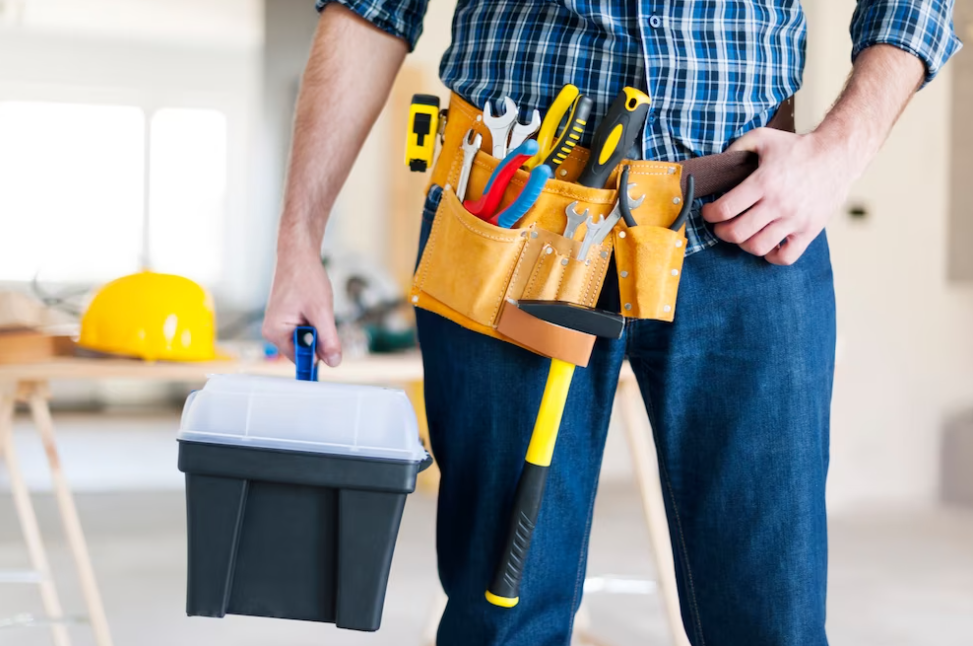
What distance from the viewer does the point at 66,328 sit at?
7.29 ft

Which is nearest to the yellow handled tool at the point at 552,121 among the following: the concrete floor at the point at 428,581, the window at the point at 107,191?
the concrete floor at the point at 428,581

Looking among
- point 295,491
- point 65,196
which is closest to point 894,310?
point 295,491

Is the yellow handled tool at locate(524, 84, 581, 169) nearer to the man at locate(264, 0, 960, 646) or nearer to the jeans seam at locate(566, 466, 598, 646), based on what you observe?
the man at locate(264, 0, 960, 646)

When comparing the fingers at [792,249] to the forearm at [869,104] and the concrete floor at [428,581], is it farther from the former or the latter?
the concrete floor at [428,581]

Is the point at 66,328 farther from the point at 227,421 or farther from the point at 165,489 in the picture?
the point at 165,489

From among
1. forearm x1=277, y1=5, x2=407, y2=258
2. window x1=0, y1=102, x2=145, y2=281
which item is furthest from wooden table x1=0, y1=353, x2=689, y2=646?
window x1=0, y1=102, x2=145, y2=281

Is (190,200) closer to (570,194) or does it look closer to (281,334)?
(281,334)

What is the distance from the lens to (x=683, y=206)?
2.68ft

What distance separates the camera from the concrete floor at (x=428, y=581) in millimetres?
2562

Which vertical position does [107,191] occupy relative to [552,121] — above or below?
below

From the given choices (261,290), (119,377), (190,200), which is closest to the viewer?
(119,377)

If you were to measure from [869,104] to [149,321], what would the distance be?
1587 millimetres

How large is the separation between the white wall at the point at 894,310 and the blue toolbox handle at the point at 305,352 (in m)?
3.72

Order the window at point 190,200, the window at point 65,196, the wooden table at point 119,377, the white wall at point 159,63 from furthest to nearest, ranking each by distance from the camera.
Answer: the window at point 190,200 < the window at point 65,196 < the white wall at point 159,63 < the wooden table at point 119,377
